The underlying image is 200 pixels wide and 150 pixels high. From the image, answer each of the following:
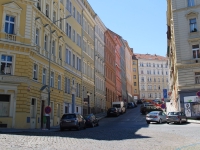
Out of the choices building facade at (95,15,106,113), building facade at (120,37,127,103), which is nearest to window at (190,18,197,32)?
building facade at (95,15,106,113)

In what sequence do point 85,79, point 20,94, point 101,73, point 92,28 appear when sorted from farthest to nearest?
1. point 101,73
2. point 92,28
3. point 85,79
4. point 20,94

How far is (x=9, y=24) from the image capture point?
1006 inches

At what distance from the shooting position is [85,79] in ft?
148

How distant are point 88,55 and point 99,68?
8.79 m

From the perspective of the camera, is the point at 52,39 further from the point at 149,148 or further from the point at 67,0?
the point at 149,148

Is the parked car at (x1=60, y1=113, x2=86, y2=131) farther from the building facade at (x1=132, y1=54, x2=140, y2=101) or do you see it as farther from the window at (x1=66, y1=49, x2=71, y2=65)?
the building facade at (x1=132, y1=54, x2=140, y2=101)

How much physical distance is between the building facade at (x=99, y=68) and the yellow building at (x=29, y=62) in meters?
18.3

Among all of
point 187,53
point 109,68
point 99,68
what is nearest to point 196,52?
point 187,53

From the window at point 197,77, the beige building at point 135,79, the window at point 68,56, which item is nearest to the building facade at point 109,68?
the window at point 68,56

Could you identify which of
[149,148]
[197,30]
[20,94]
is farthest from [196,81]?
[149,148]

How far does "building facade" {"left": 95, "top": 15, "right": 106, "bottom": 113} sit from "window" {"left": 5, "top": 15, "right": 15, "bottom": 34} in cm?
2853

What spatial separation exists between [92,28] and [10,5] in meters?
28.2

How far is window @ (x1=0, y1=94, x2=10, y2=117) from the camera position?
24.1 meters

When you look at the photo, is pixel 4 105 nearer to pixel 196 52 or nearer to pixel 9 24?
pixel 9 24
